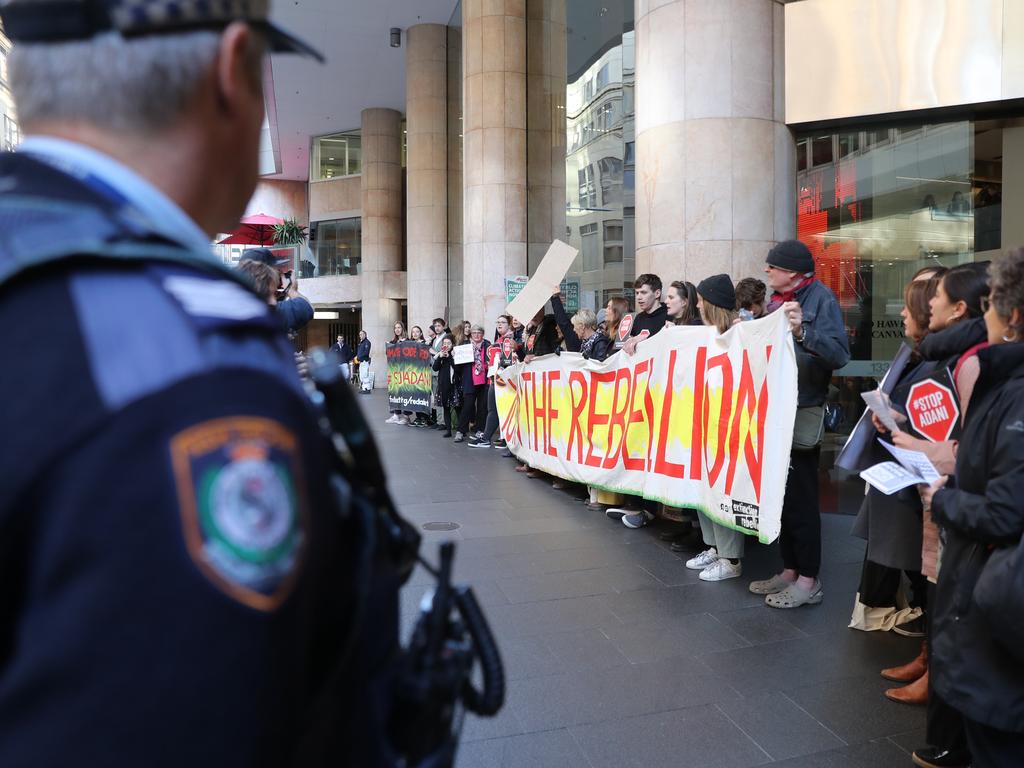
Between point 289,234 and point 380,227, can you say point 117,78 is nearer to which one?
point 380,227

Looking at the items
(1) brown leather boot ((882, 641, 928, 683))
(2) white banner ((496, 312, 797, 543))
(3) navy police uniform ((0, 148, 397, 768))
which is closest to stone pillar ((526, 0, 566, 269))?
(2) white banner ((496, 312, 797, 543))

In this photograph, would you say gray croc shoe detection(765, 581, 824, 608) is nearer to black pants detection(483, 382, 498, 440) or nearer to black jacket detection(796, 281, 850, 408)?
black jacket detection(796, 281, 850, 408)

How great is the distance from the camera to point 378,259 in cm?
3262

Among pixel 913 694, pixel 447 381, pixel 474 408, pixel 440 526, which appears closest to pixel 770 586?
pixel 913 694

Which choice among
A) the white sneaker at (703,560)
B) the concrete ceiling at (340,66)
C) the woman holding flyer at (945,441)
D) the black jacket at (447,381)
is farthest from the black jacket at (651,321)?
the concrete ceiling at (340,66)

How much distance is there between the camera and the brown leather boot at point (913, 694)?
12.1ft

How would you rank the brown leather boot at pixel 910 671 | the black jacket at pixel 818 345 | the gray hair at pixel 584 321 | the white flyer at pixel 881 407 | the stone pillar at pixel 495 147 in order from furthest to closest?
the stone pillar at pixel 495 147, the gray hair at pixel 584 321, the black jacket at pixel 818 345, the brown leather boot at pixel 910 671, the white flyer at pixel 881 407

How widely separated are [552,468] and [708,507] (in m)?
3.28

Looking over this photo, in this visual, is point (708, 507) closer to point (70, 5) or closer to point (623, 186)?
point (70, 5)

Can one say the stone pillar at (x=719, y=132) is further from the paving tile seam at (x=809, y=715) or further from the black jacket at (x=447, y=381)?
the black jacket at (x=447, y=381)

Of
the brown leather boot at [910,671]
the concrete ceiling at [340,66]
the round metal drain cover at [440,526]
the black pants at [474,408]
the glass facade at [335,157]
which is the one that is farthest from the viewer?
the glass facade at [335,157]

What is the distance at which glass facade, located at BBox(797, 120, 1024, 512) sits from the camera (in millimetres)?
7980

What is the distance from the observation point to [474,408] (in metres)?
14.1

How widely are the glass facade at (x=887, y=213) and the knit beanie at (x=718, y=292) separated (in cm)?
298
